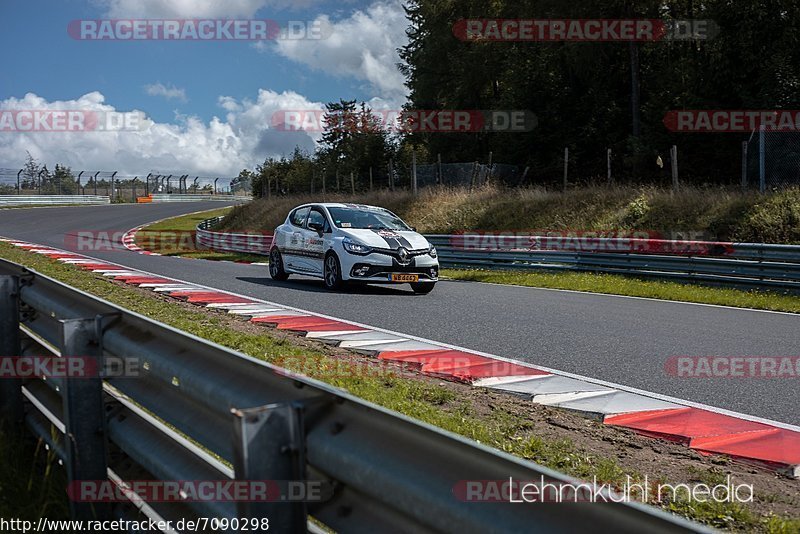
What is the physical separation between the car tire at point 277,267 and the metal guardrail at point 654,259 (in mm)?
5902

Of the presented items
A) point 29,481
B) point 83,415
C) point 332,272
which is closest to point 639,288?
point 332,272

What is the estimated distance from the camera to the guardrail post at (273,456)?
1789 mm

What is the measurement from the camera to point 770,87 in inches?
991

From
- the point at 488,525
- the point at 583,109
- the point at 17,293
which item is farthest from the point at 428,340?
the point at 583,109

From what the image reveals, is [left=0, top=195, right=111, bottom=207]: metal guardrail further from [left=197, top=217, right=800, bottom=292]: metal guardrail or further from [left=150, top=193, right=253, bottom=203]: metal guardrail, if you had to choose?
[left=197, top=217, right=800, bottom=292]: metal guardrail

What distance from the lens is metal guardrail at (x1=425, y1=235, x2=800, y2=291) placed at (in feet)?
44.1

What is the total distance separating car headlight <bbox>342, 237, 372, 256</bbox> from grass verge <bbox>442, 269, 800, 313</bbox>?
14.2ft

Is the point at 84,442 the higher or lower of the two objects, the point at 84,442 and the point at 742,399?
the higher

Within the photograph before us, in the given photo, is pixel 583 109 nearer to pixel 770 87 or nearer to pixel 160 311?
pixel 770 87

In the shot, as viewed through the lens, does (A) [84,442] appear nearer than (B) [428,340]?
Yes

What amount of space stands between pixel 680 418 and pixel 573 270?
12.0 meters

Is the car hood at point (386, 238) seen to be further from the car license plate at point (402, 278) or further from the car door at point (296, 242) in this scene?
the car door at point (296, 242)

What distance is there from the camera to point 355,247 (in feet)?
42.1

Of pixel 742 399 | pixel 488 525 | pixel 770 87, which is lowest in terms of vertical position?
pixel 742 399
